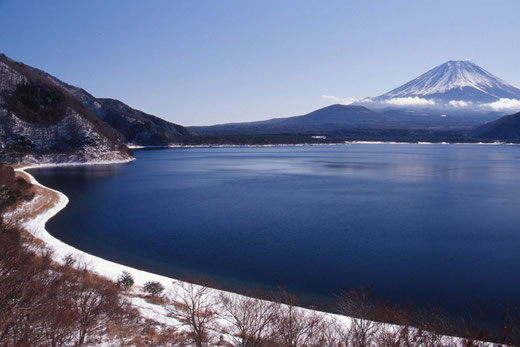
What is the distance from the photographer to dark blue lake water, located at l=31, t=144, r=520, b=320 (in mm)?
Result: 10258

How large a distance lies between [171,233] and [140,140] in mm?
81726

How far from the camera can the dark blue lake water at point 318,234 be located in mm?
10258

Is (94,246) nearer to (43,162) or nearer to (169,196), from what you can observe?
(169,196)

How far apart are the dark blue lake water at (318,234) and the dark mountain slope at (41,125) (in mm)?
17451

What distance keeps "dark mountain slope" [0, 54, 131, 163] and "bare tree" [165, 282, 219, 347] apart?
3924cm

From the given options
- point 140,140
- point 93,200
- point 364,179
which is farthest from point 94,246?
point 140,140

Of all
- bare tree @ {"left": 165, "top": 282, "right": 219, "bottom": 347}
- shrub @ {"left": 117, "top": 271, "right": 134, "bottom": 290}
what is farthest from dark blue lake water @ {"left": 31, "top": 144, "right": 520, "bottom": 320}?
bare tree @ {"left": 165, "top": 282, "right": 219, "bottom": 347}

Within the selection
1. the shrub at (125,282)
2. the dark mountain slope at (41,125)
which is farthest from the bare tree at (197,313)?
the dark mountain slope at (41,125)

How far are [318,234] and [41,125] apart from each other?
41640 millimetres

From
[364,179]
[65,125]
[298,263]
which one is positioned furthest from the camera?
[65,125]

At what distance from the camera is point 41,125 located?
44.4 meters

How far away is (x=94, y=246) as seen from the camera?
527 inches

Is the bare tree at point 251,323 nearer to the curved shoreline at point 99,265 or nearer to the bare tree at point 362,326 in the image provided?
the bare tree at point 362,326

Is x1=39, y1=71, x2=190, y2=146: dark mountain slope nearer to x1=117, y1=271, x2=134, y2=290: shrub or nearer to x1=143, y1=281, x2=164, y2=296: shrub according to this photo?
x1=117, y1=271, x2=134, y2=290: shrub
